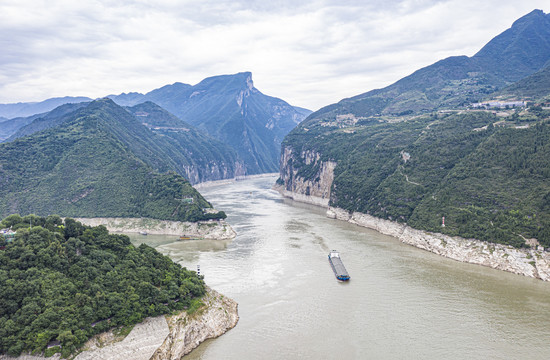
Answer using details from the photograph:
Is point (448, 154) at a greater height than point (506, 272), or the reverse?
point (448, 154)

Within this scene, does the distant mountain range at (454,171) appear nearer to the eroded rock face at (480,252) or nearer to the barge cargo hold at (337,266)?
the eroded rock face at (480,252)

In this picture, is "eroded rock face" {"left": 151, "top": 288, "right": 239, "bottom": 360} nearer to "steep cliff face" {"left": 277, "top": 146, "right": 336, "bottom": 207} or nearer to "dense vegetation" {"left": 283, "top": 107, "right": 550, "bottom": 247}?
"dense vegetation" {"left": 283, "top": 107, "right": 550, "bottom": 247}

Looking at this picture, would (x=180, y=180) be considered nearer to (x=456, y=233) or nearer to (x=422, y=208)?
(x=422, y=208)

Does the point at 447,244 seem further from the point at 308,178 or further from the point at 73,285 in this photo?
the point at 308,178

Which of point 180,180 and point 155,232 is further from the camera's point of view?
point 180,180

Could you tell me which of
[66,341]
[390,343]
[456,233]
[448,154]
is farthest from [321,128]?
[66,341]

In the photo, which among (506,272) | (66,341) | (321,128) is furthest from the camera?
(321,128)

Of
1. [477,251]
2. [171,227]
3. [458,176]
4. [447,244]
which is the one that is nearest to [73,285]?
[171,227]
